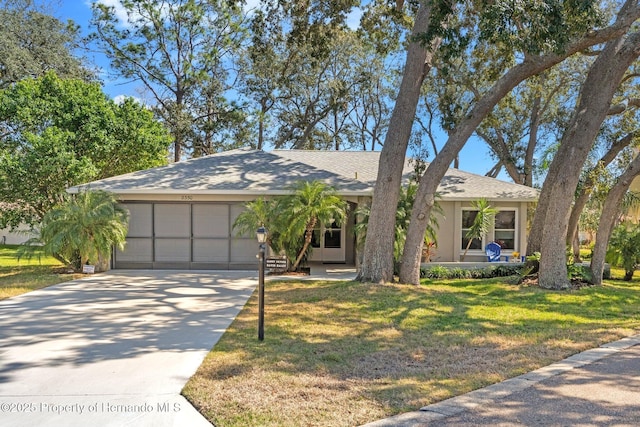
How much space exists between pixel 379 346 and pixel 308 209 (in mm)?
6593

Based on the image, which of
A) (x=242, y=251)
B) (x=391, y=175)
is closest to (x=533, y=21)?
(x=391, y=175)

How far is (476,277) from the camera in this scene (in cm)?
1422

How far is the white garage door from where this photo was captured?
14.6 metres

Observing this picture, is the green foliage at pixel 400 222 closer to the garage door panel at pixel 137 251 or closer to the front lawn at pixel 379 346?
the front lawn at pixel 379 346

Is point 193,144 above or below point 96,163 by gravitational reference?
above

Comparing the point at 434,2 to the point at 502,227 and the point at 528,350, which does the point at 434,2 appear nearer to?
the point at 528,350

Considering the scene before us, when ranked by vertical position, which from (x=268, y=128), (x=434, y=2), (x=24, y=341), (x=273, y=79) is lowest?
(x=24, y=341)

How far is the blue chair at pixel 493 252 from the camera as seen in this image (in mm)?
15797

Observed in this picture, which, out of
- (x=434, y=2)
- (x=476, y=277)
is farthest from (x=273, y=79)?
(x=434, y=2)

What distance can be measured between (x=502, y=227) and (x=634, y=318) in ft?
27.6

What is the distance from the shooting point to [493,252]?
15.8m

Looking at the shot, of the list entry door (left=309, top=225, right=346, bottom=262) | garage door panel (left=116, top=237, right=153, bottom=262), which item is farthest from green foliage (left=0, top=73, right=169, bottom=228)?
entry door (left=309, top=225, right=346, bottom=262)

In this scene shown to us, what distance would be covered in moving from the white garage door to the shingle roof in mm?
752

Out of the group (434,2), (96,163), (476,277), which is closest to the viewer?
(434,2)
